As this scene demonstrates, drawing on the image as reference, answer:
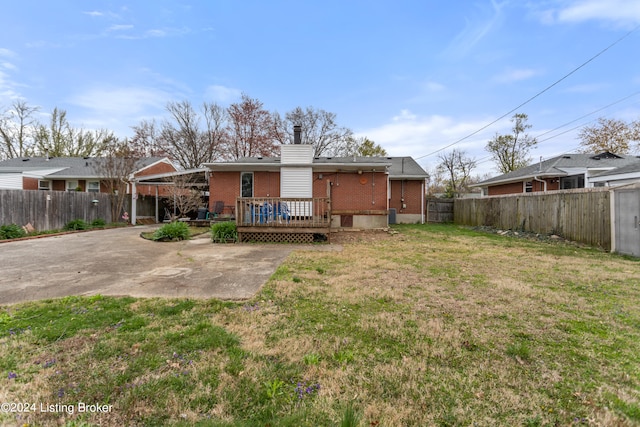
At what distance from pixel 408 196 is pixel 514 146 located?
60.0 ft

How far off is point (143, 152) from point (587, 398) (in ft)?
104

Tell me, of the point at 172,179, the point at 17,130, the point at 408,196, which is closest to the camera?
the point at 172,179

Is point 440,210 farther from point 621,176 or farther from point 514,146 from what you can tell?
point 514,146

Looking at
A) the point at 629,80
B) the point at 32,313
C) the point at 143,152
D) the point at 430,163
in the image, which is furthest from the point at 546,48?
the point at 143,152

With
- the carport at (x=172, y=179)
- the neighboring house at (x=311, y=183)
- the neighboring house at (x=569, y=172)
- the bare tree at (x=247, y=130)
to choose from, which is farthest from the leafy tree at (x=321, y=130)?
the neighboring house at (x=311, y=183)

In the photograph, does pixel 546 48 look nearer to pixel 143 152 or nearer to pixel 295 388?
pixel 295 388

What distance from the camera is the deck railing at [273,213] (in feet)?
31.7

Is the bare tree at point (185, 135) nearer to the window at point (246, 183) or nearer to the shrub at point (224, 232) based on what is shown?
the window at point (246, 183)

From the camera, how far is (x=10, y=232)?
981 cm

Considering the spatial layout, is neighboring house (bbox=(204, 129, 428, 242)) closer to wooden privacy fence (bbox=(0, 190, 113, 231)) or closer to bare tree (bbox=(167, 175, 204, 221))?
bare tree (bbox=(167, 175, 204, 221))

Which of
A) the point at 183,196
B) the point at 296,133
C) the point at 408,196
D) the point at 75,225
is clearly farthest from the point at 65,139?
the point at 408,196

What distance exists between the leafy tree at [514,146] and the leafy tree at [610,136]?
4486 mm

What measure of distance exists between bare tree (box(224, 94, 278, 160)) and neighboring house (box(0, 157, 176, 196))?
27.4 feet

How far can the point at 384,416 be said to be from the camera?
180 cm
